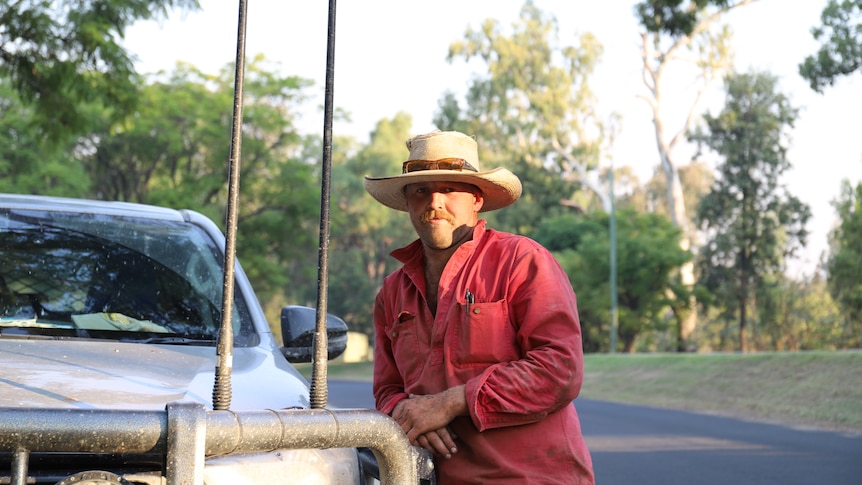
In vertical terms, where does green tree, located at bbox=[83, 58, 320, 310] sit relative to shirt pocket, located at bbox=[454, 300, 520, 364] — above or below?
above

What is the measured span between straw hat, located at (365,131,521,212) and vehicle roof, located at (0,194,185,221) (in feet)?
5.26

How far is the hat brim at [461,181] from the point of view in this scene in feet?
11.1

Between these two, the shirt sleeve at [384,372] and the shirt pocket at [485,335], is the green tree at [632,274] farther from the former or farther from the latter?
the shirt pocket at [485,335]

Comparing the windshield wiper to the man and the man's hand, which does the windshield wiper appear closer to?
the man

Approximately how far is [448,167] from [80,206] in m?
2.06

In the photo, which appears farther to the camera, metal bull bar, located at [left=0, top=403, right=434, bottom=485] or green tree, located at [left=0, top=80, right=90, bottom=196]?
green tree, located at [left=0, top=80, right=90, bottom=196]

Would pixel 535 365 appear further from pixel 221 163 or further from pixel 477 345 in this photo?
pixel 221 163

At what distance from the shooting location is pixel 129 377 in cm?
318

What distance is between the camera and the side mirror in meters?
4.34

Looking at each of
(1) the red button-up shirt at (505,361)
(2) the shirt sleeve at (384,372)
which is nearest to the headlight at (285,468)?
(1) the red button-up shirt at (505,361)

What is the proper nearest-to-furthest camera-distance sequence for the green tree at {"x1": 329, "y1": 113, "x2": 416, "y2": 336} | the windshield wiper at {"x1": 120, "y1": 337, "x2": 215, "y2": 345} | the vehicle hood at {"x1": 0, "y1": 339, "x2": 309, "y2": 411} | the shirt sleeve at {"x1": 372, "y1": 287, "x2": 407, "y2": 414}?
1. the vehicle hood at {"x1": 0, "y1": 339, "x2": 309, "y2": 411}
2. the shirt sleeve at {"x1": 372, "y1": 287, "x2": 407, "y2": 414}
3. the windshield wiper at {"x1": 120, "y1": 337, "x2": 215, "y2": 345}
4. the green tree at {"x1": 329, "y1": 113, "x2": 416, "y2": 336}

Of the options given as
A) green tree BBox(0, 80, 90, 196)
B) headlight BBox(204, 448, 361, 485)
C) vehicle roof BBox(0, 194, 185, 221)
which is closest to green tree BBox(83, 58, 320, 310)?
green tree BBox(0, 80, 90, 196)

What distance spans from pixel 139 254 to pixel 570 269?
42369mm

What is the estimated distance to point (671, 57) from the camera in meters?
49.1
